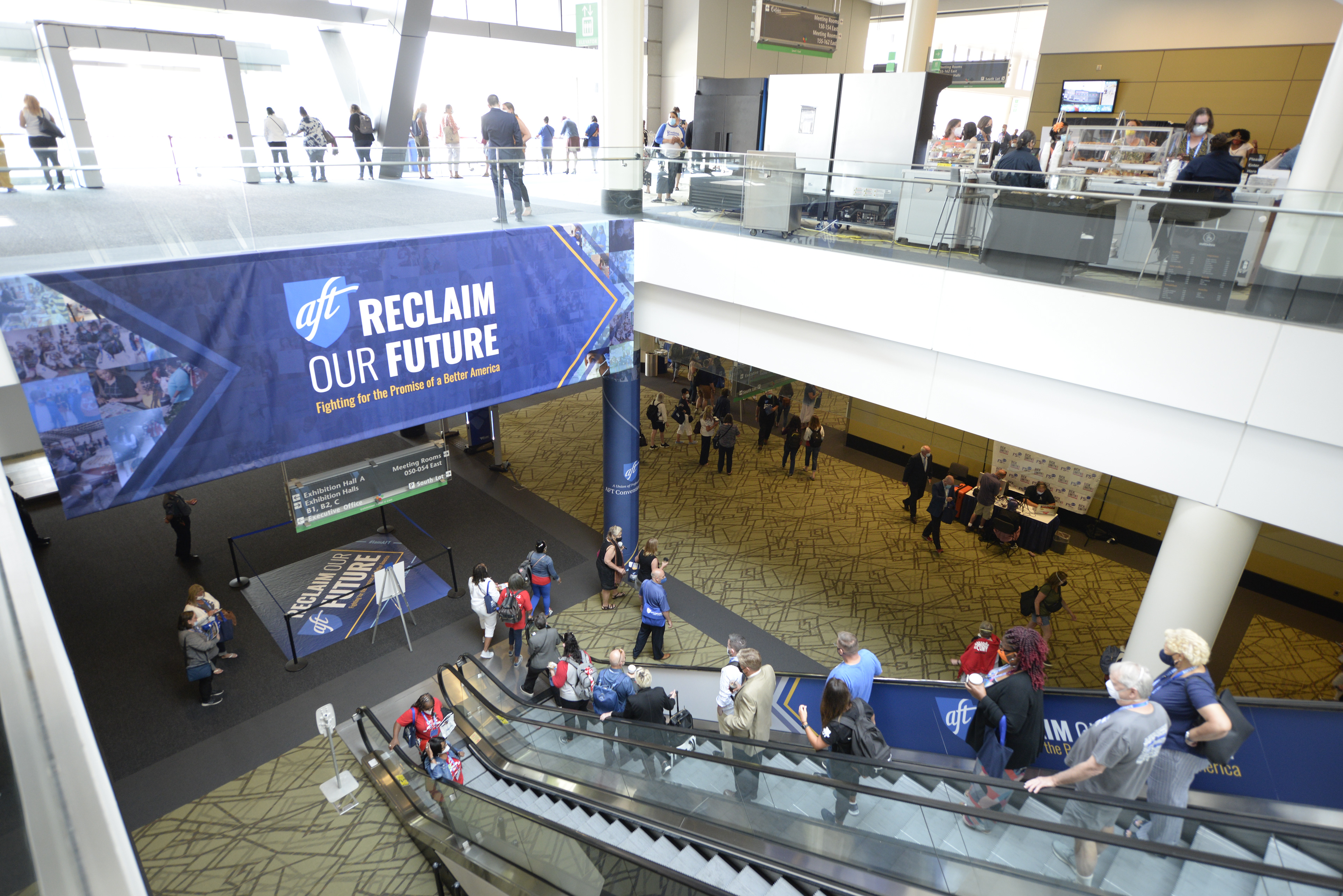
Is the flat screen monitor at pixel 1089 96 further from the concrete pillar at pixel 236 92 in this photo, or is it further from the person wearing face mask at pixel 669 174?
the concrete pillar at pixel 236 92

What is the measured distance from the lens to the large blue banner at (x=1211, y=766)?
5129 mm

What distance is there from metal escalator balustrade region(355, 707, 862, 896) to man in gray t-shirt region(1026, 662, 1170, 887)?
4.07ft

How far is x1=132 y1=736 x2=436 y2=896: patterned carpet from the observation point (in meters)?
5.85

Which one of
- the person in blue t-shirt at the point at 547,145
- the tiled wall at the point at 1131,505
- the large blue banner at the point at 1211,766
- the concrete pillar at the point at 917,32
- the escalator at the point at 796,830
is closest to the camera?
the escalator at the point at 796,830

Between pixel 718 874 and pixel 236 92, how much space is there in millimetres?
15730

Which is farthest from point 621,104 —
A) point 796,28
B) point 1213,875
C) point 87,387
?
point 1213,875

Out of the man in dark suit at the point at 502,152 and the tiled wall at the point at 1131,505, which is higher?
the man in dark suit at the point at 502,152

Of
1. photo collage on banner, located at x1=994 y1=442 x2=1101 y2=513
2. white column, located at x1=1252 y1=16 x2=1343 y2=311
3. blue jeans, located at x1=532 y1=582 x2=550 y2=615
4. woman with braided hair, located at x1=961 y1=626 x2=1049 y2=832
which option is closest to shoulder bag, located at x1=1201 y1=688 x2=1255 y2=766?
woman with braided hair, located at x1=961 y1=626 x2=1049 y2=832

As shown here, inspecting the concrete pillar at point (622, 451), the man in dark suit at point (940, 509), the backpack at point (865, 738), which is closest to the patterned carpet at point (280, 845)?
the backpack at point (865, 738)

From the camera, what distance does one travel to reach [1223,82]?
11656 millimetres

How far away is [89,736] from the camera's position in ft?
3.13

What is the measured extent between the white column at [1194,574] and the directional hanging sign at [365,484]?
26.6 ft

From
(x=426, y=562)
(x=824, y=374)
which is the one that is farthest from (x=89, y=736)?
(x=426, y=562)

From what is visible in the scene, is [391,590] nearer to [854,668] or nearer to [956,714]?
[854,668]
